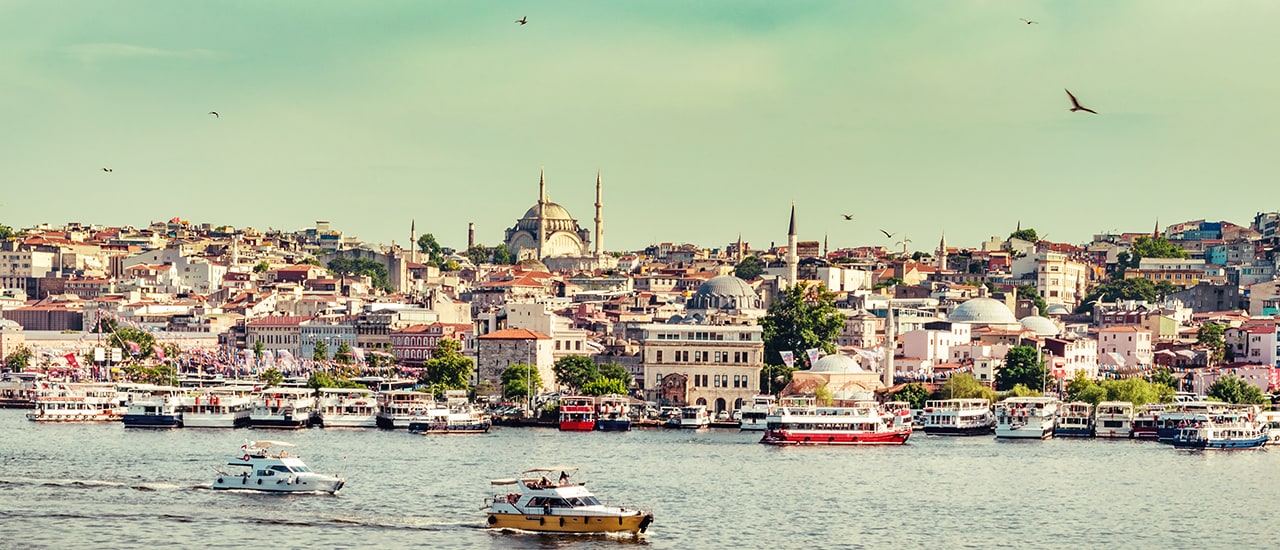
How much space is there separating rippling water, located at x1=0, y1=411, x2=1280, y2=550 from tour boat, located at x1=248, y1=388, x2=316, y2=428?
2.66m

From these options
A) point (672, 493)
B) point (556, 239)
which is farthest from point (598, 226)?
point (672, 493)

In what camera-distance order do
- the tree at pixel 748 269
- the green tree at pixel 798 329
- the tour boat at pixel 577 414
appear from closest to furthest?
the tour boat at pixel 577 414 → the green tree at pixel 798 329 → the tree at pixel 748 269

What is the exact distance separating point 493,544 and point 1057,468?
1596 centimetres

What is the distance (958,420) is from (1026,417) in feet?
4.79

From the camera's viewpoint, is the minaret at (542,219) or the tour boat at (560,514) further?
the minaret at (542,219)

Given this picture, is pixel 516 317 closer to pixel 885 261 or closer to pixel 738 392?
pixel 738 392

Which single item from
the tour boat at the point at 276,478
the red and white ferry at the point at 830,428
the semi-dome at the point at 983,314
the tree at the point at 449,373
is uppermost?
the semi-dome at the point at 983,314

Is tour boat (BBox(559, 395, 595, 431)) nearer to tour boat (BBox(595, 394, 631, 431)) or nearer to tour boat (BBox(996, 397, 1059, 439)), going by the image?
tour boat (BBox(595, 394, 631, 431))

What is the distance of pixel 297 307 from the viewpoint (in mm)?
84812

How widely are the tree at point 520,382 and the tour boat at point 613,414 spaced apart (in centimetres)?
404

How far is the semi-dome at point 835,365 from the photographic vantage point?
60.0 metres

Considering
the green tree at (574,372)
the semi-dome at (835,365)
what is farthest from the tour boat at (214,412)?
the semi-dome at (835,365)

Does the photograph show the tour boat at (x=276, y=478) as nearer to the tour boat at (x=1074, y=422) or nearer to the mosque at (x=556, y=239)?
the tour boat at (x=1074, y=422)

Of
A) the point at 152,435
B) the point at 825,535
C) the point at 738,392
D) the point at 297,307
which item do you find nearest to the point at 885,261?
the point at 297,307
